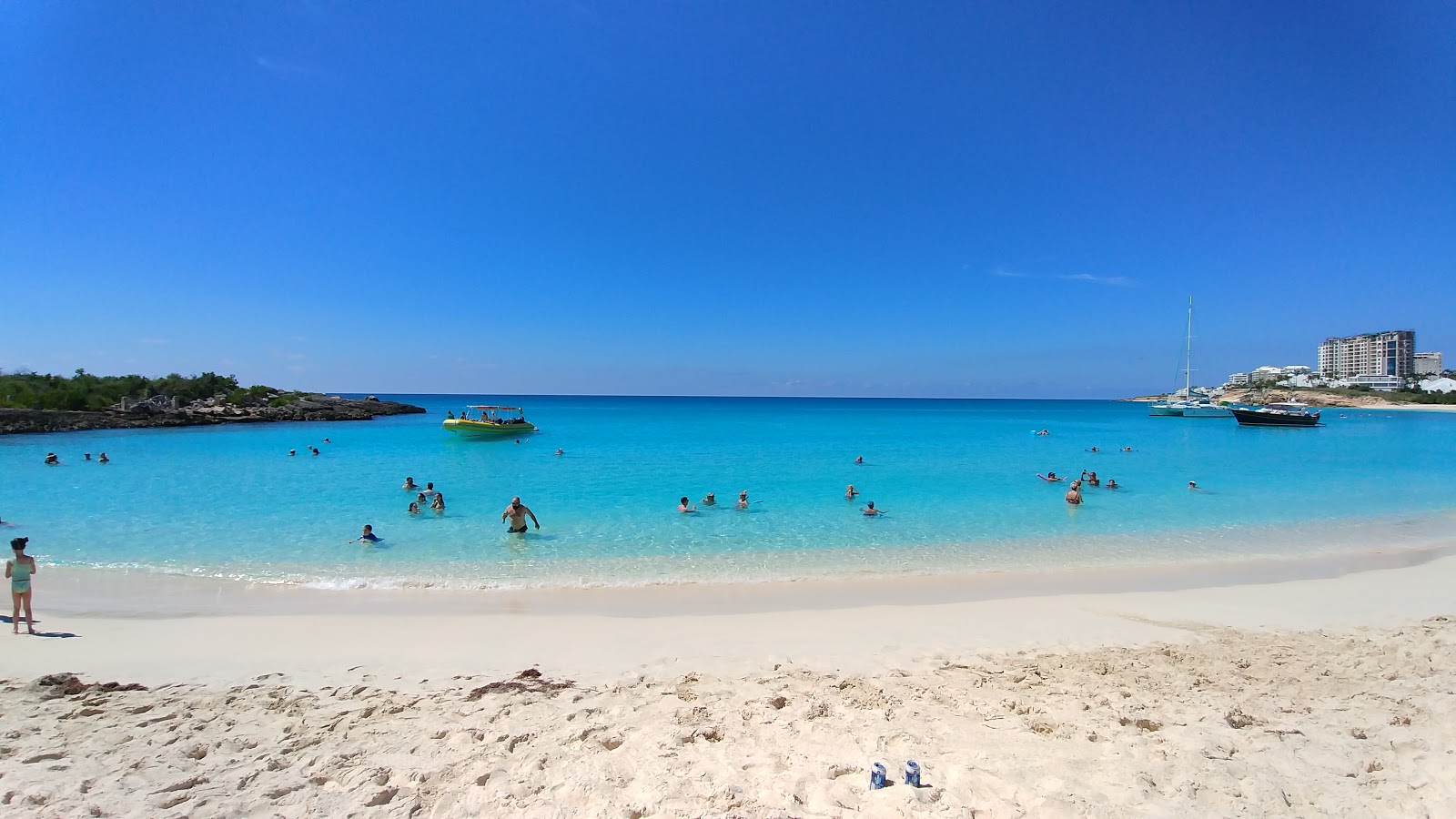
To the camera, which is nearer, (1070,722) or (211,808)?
(211,808)

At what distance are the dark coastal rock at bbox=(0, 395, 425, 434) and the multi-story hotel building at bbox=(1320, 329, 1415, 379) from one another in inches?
7717

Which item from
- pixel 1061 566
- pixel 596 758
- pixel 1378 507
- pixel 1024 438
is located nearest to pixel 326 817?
pixel 596 758

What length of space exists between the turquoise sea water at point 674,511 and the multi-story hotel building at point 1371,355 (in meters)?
168

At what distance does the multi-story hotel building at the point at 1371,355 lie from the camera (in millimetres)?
145000

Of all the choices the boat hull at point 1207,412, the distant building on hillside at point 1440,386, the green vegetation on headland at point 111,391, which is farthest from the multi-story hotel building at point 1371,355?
the green vegetation on headland at point 111,391

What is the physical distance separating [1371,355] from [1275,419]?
15427 cm

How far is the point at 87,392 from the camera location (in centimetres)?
4562

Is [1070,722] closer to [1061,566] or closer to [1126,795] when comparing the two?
[1126,795]

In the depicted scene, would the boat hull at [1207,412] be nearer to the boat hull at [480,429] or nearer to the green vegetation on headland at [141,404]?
the boat hull at [480,429]

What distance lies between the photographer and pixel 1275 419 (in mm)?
53906

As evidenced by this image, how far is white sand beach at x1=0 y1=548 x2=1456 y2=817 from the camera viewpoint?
3932 mm

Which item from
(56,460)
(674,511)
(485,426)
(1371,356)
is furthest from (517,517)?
(1371,356)

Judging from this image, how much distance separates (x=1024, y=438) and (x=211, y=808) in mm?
49645

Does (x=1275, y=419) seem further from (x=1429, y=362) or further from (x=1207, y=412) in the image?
(x=1429, y=362)
